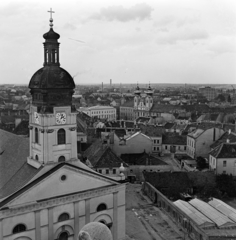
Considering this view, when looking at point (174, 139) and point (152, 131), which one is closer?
point (152, 131)

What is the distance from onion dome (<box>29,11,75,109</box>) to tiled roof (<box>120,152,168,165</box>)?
29.4m

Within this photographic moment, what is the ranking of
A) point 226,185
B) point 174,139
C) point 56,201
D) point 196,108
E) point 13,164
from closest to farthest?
1. point 56,201
2. point 13,164
3. point 226,185
4. point 174,139
5. point 196,108

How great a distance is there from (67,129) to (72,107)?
187cm

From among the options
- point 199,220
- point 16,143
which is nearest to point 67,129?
point 16,143

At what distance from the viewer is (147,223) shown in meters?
38.0

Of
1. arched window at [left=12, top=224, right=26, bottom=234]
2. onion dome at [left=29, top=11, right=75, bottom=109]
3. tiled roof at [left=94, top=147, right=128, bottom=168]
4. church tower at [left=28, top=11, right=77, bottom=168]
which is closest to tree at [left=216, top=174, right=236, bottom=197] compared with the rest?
tiled roof at [left=94, top=147, right=128, bottom=168]

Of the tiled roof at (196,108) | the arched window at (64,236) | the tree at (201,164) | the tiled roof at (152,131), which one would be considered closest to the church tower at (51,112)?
the arched window at (64,236)

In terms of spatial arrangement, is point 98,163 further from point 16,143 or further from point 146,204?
point 16,143

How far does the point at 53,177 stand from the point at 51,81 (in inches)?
299

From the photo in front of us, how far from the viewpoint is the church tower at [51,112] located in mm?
29438

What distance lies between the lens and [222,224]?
36250 millimetres

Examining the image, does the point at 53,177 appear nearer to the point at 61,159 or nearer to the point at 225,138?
the point at 61,159

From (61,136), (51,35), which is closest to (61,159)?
(61,136)

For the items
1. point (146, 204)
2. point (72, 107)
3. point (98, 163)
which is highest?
point (72, 107)
